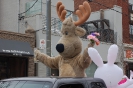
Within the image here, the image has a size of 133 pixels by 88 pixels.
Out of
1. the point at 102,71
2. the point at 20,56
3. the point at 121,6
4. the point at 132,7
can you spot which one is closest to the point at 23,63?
the point at 20,56

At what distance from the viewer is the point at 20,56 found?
14312 mm

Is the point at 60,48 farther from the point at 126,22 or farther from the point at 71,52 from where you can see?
the point at 126,22

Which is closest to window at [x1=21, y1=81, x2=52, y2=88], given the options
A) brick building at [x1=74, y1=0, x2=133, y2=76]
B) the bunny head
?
the bunny head

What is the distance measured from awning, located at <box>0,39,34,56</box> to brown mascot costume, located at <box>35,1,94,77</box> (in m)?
4.49

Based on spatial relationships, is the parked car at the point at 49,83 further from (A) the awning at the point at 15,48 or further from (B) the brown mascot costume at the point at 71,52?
(A) the awning at the point at 15,48

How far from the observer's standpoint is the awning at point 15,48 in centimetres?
1340

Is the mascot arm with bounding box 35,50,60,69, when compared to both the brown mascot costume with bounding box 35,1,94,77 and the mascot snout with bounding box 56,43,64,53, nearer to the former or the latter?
the brown mascot costume with bounding box 35,1,94,77

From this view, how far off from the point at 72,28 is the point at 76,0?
60.7 ft

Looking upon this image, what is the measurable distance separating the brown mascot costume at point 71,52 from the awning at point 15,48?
177 inches

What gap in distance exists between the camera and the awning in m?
13.4

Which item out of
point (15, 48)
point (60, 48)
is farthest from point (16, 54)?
point (60, 48)

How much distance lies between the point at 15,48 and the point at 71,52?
577 cm

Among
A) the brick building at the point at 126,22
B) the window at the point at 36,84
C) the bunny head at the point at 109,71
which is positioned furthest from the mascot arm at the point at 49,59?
the brick building at the point at 126,22

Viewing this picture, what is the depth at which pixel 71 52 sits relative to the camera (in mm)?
8625
